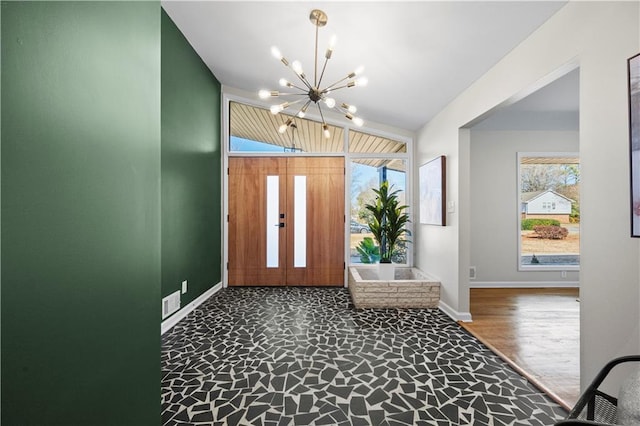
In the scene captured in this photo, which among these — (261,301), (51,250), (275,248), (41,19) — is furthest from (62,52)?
(275,248)

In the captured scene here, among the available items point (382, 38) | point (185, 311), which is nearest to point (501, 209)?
point (382, 38)

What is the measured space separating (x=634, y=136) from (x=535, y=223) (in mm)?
4204

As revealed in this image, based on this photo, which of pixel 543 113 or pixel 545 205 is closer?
pixel 543 113

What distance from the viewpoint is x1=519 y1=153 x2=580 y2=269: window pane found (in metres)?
4.96

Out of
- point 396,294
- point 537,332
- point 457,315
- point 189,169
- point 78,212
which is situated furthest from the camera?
point 396,294

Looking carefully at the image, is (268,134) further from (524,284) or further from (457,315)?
(524,284)

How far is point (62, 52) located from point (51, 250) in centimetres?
51

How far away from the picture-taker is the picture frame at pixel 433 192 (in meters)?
3.61

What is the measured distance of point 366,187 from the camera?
4930mm

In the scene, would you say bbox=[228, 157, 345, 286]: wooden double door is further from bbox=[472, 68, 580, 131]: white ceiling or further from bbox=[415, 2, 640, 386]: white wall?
bbox=[415, 2, 640, 386]: white wall

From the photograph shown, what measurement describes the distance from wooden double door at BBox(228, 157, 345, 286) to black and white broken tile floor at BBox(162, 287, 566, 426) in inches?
57.8

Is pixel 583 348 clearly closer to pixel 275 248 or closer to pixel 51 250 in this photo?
pixel 51 250

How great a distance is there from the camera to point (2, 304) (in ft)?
2.03

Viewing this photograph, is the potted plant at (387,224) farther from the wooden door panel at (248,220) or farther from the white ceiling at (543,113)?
the wooden door panel at (248,220)
